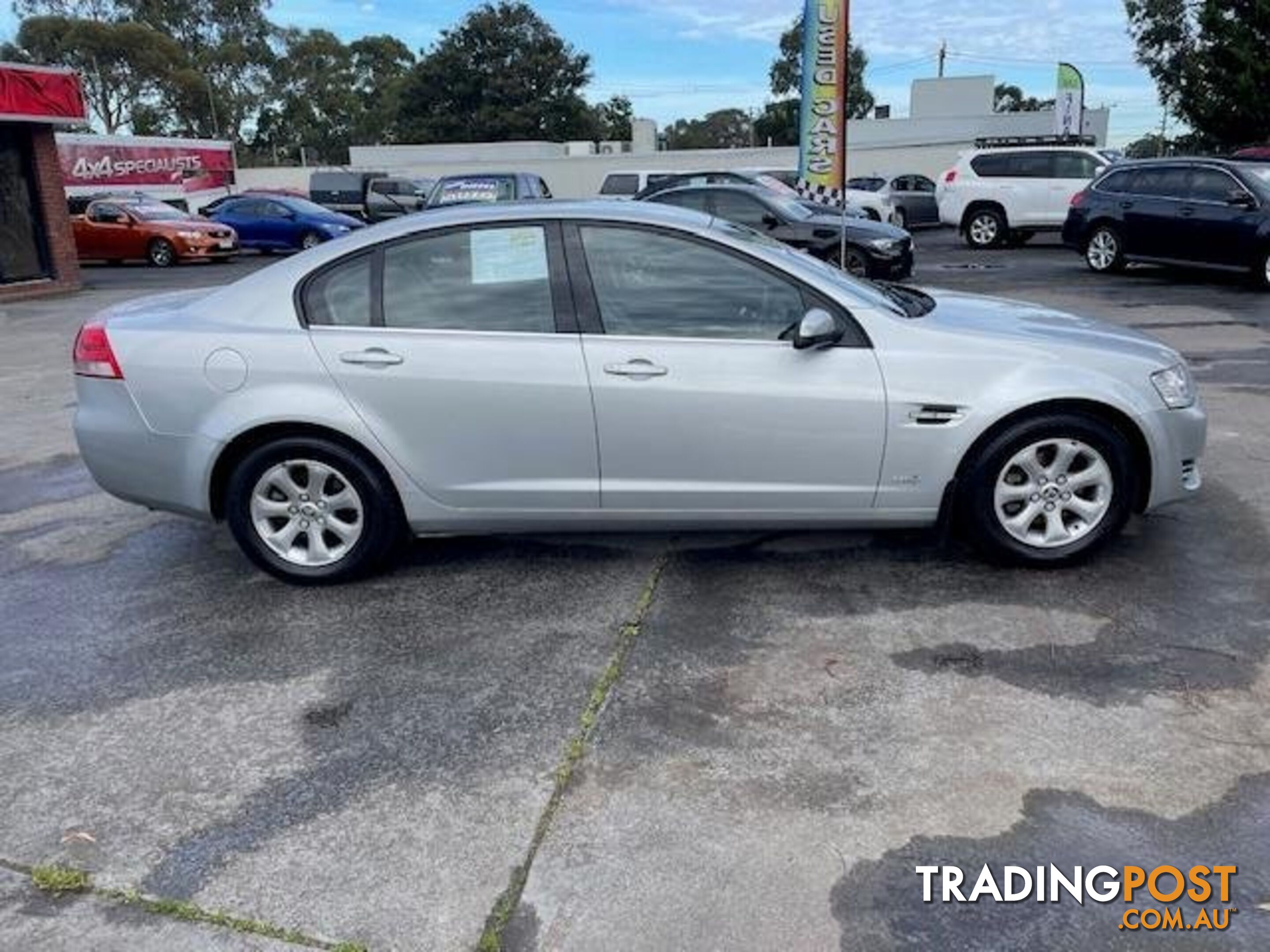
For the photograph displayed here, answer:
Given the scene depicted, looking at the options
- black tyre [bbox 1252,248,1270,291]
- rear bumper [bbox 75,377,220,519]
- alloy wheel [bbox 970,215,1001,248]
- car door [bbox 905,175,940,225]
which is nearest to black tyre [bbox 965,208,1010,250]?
alloy wheel [bbox 970,215,1001,248]

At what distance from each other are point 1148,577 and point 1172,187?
11318 mm

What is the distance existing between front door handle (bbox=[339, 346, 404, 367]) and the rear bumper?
26.3 inches

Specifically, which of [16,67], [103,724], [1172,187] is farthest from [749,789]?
[16,67]

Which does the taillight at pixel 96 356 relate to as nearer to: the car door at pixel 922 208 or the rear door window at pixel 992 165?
the rear door window at pixel 992 165

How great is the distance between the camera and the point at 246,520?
14.4 ft

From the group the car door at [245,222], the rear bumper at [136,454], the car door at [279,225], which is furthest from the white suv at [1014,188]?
the rear bumper at [136,454]

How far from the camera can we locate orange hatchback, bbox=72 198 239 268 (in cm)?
2203

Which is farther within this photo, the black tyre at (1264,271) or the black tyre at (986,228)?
the black tyre at (986,228)

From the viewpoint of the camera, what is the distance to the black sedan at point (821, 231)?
527 inches

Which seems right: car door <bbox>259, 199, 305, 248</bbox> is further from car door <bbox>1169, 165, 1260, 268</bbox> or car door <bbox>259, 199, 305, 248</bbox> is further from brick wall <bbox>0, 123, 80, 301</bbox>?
car door <bbox>1169, 165, 1260, 268</bbox>

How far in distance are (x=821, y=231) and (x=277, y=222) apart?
14.8 meters

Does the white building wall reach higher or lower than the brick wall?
higher

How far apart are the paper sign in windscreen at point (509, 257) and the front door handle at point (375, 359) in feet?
1.48

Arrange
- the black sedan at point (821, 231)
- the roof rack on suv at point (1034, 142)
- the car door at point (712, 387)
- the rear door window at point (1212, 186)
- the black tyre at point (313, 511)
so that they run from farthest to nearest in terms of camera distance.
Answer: the roof rack on suv at point (1034, 142), the black sedan at point (821, 231), the rear door window at point (1212, 186), the black tyre at point (313, 511), the car door at point (712, 387)
